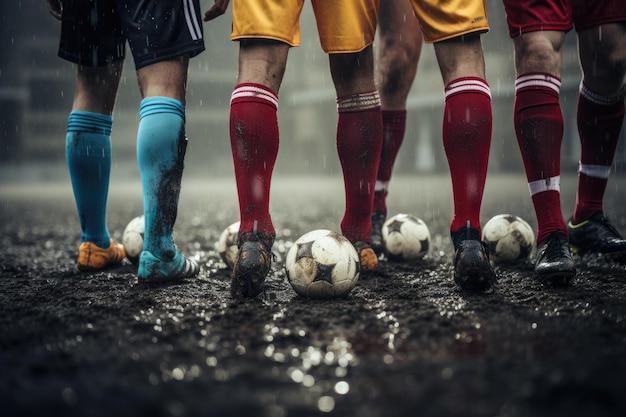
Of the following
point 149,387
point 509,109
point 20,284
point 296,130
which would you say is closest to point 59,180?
point 296,130

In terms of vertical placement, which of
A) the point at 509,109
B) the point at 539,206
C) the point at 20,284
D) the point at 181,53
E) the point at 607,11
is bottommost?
the point at 20,284

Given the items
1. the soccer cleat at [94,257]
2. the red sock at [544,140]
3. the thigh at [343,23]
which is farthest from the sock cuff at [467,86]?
the soccer cleat at [94,257]

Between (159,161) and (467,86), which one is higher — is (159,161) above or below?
below

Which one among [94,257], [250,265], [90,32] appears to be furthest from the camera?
[94,257]

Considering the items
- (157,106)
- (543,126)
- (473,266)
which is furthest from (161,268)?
(543,126)

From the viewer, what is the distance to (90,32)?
90.3 inches

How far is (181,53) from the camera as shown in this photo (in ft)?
6.79

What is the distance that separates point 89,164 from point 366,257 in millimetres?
1300

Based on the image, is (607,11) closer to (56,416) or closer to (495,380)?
(495,380)

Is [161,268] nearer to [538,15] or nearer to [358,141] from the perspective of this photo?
[358,141]

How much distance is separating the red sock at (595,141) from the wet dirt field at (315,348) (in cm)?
42

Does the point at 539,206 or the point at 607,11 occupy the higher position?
the point at 607,11

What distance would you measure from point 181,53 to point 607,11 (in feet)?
5.79

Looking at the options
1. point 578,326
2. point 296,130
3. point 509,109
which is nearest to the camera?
point 578,326
